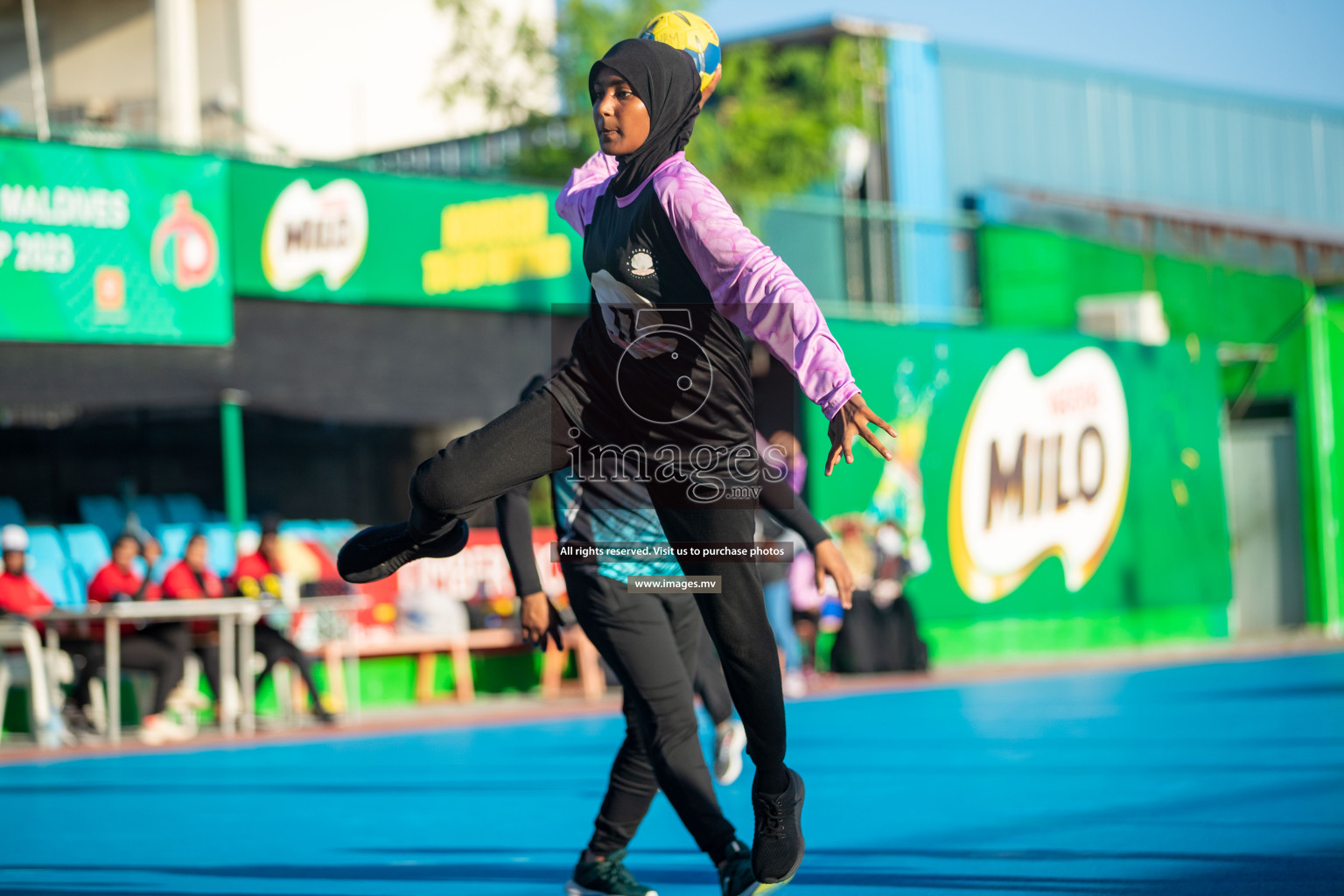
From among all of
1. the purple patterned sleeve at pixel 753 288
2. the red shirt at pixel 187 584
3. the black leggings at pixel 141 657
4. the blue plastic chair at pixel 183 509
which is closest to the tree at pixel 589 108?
the blue plastic chair at pixel 183 509

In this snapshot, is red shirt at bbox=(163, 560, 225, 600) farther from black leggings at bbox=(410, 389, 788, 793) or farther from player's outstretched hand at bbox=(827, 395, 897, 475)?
player's outstretched hand at bbox=(827, 395, 897, 475)

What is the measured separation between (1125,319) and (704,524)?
16.3 meters

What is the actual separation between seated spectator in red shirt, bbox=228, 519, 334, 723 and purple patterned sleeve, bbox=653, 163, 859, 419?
8.18 m

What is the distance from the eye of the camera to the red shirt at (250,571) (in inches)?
448

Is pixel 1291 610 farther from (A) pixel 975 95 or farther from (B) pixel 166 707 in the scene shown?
(B) pixel 166 707

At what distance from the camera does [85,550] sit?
472 inches

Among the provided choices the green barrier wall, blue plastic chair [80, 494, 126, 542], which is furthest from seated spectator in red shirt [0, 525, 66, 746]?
the green barrier wall

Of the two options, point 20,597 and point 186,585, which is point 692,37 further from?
point 20,597

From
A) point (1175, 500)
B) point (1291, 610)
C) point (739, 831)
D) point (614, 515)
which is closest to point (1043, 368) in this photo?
point (1175, 500)

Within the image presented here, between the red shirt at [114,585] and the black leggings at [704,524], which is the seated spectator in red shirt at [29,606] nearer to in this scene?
the red shirt at [114,585]

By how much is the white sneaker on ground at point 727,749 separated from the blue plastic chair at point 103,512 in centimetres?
766

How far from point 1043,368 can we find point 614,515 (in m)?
13.3

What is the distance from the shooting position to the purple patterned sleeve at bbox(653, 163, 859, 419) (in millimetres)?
3580

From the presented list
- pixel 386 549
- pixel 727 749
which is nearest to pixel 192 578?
pixel 727 749
